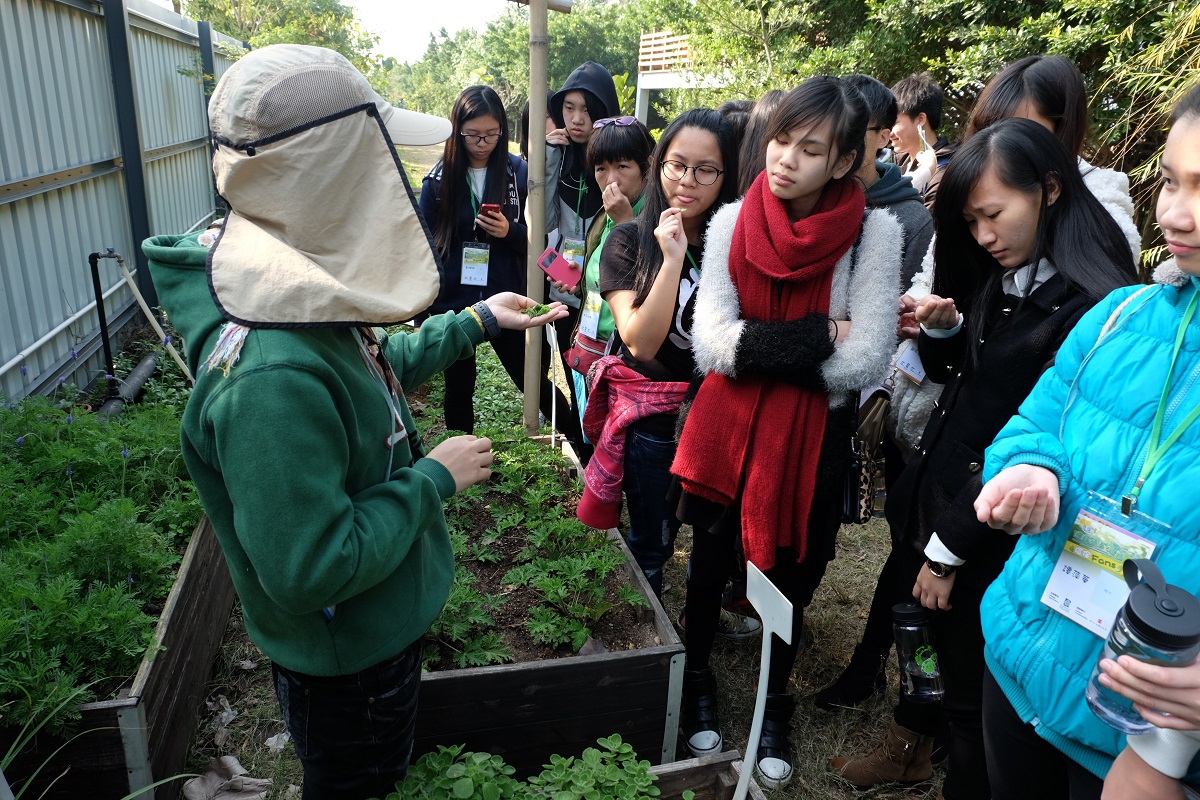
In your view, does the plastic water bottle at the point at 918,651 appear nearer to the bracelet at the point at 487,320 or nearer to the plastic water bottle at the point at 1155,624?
the plastic water bottle at the point at 1155,624

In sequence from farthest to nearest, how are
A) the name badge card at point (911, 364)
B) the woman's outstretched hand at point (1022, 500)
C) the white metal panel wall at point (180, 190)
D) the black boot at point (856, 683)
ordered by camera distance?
the white metal panel wall at point (180, 190)
the black boot at point (856, 683)
the name badge card at point (911, 364)
the woman's outstretched hand at point (1022, 500)

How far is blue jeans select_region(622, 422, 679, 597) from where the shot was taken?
2.55 m

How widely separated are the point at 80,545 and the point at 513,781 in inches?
59.5

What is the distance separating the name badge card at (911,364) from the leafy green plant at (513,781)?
4.36 feet

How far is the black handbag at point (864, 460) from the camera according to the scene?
2.25 m

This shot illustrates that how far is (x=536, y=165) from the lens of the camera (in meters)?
3.03

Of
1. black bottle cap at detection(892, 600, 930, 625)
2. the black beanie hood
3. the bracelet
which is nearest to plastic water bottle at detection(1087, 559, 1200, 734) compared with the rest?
black bottle cap at detection(892, 600, 930, 625)

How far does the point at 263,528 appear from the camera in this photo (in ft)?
3.76

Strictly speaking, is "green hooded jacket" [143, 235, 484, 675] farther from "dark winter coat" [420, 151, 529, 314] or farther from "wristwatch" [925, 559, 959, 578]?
"dark winter coat" [420, 151, 529, 314]

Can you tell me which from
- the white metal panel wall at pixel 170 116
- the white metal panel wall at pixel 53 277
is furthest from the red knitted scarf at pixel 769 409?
the white metal panel wall at pixel 170 116

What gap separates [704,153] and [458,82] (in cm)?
4972

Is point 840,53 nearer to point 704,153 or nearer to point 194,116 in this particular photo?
point 194,116

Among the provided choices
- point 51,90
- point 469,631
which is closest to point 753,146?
point 469,631

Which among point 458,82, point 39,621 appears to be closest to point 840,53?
point 39,621
